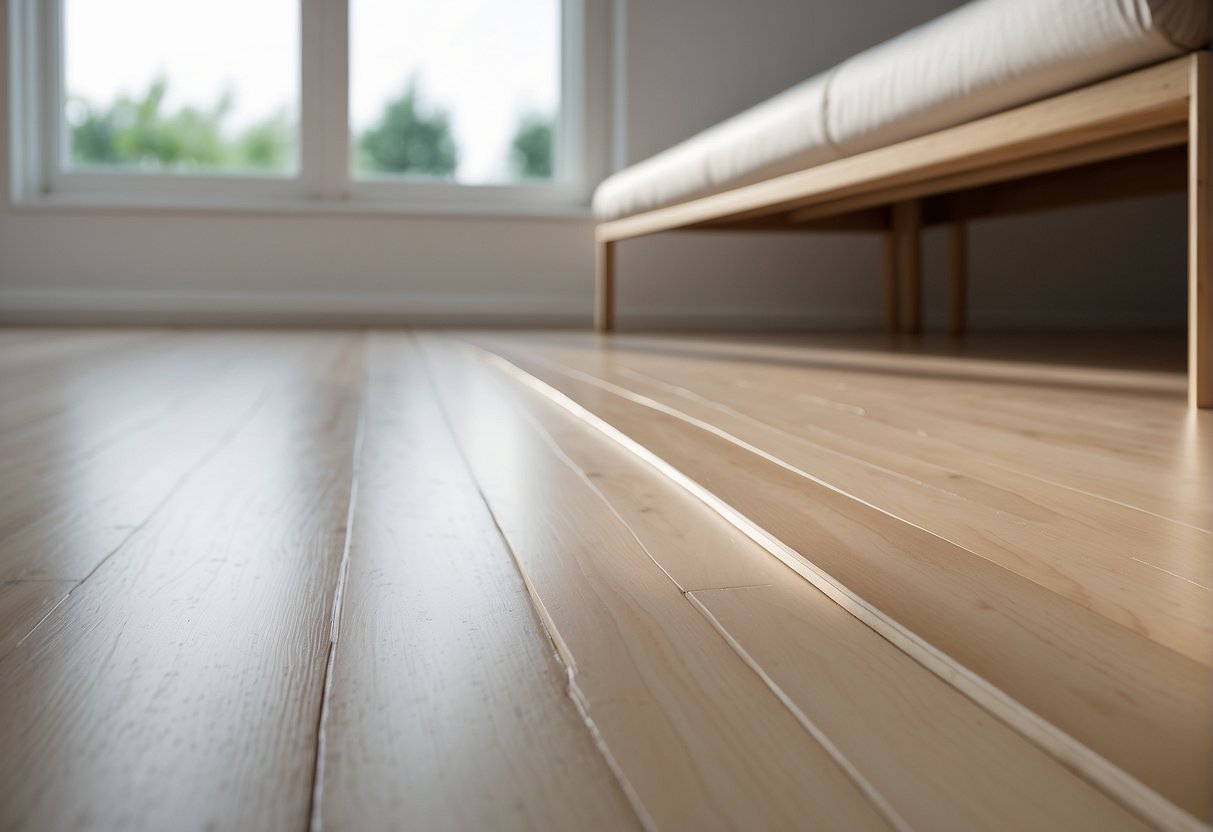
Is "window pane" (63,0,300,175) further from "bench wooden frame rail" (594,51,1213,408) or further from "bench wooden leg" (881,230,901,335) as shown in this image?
"bench wooden leg" (881,230,901,335)

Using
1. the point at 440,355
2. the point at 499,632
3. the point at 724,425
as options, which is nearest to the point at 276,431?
the point at 724,425

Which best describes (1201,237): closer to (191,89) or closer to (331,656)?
(331,656)

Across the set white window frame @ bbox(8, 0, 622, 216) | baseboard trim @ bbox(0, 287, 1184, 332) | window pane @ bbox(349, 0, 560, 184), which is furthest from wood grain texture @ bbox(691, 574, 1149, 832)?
window pane @ bbox(349, 0, 560, 184)

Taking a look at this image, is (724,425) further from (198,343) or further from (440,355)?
(198,343)

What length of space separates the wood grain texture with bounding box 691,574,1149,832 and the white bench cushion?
92cm

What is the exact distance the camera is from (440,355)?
6.98 feet

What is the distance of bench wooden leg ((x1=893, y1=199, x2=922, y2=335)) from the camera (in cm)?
308

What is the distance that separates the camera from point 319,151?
3697mm

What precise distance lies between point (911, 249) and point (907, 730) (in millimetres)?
2925

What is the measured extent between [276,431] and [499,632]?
2.21ft

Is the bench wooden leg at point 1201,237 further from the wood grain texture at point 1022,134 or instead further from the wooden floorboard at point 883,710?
the wooden floorboard at point 883,710

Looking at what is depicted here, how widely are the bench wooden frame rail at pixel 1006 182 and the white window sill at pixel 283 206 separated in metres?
0.63

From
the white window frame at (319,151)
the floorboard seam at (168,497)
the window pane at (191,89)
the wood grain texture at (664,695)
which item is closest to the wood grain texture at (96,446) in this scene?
the floorboard seam at (168,497)

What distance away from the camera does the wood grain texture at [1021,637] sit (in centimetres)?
32
